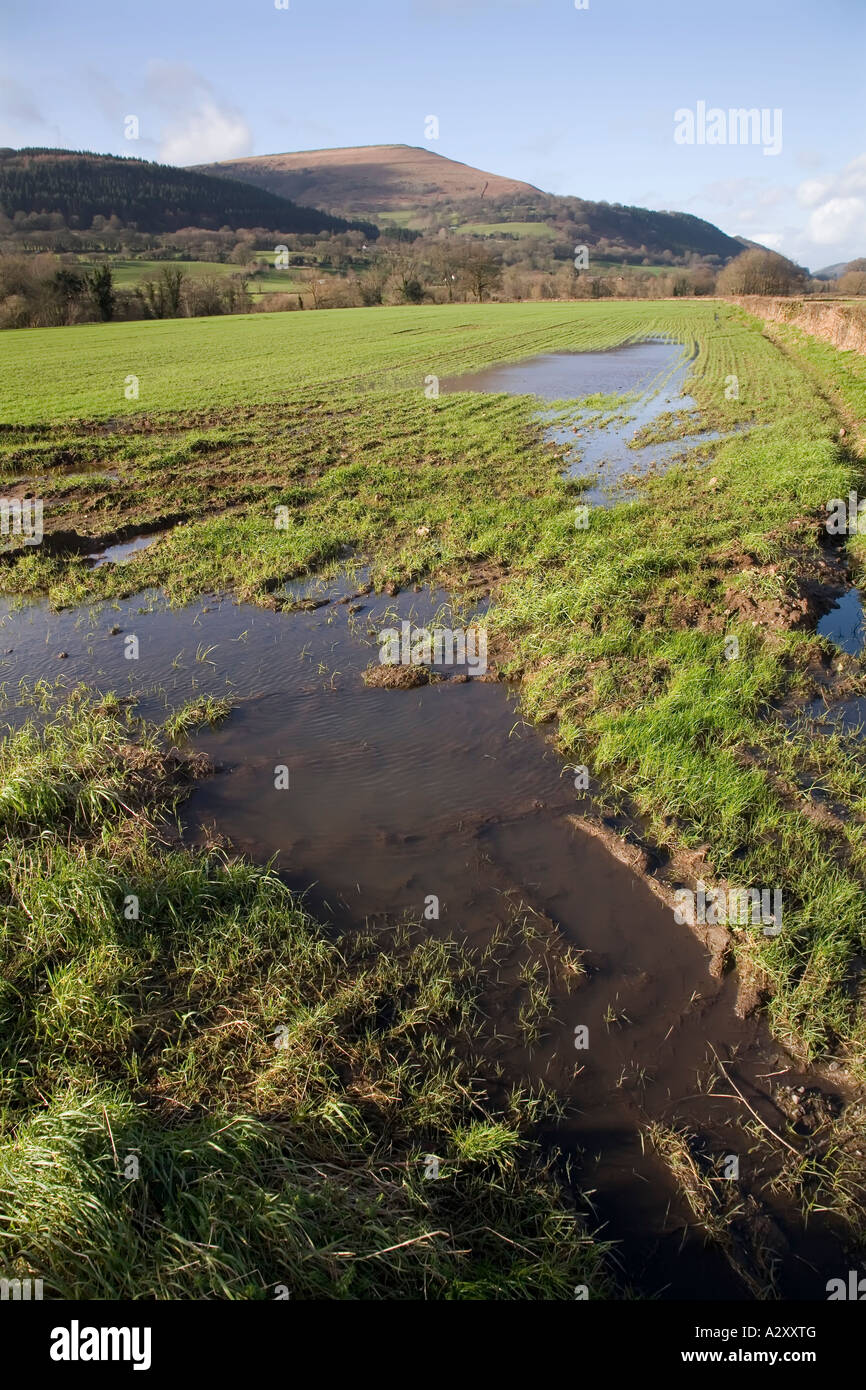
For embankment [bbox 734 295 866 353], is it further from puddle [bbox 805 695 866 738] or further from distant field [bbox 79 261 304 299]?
distant field [bbox 79 261 304 299]

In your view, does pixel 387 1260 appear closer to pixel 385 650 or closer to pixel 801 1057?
pixel 801 1057

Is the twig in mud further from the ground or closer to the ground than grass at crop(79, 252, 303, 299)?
closer to the ground

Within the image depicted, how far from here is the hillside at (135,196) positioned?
12544cm

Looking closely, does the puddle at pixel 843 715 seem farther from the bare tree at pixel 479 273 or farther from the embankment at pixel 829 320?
the bare tree at pixel 479 273

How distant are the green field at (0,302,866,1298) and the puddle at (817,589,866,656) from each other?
0.49 metres

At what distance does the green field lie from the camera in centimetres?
293

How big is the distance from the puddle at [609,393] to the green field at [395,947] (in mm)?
1238

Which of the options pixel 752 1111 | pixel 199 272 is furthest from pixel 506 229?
pixel 752 1111

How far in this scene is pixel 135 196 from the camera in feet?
470

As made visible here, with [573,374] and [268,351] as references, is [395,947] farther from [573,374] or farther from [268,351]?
[268,351]

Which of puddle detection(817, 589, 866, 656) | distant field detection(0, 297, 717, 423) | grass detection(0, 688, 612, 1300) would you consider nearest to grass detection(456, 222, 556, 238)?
distant field detection(0, 297, 717, 423)

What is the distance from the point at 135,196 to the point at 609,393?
166m
